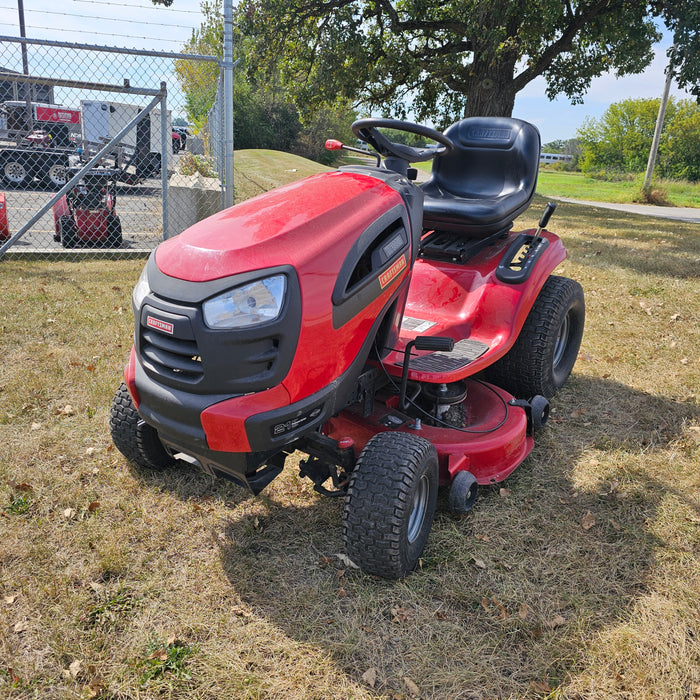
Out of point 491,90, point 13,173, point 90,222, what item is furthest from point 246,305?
point 13,173

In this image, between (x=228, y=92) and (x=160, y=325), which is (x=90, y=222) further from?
(x=160, y=325)

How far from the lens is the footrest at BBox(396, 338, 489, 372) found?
2695 millimetres

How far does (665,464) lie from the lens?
10.4 ft

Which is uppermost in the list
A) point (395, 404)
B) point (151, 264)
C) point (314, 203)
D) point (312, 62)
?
point (312, 62)

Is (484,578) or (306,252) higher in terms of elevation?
(306,252)

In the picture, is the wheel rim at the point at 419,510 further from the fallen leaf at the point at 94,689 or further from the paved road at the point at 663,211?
the paved road at the point at 663,211

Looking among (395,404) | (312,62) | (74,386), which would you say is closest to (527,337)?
(395,404)

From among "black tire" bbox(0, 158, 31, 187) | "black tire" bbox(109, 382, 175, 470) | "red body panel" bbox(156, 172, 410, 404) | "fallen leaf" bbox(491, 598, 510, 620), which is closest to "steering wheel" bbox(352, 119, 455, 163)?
"red body panel" bbox(156, 172, 410, 404)

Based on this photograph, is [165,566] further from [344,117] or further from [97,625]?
[344,117]

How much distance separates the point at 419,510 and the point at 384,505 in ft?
1.07

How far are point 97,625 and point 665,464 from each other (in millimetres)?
2679

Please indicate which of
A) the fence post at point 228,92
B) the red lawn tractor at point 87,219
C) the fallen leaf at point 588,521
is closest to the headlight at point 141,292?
the fallen leaf at point 588,521

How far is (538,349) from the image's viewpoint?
3352 mm

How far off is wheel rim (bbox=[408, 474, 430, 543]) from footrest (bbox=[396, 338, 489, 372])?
1.63ft
